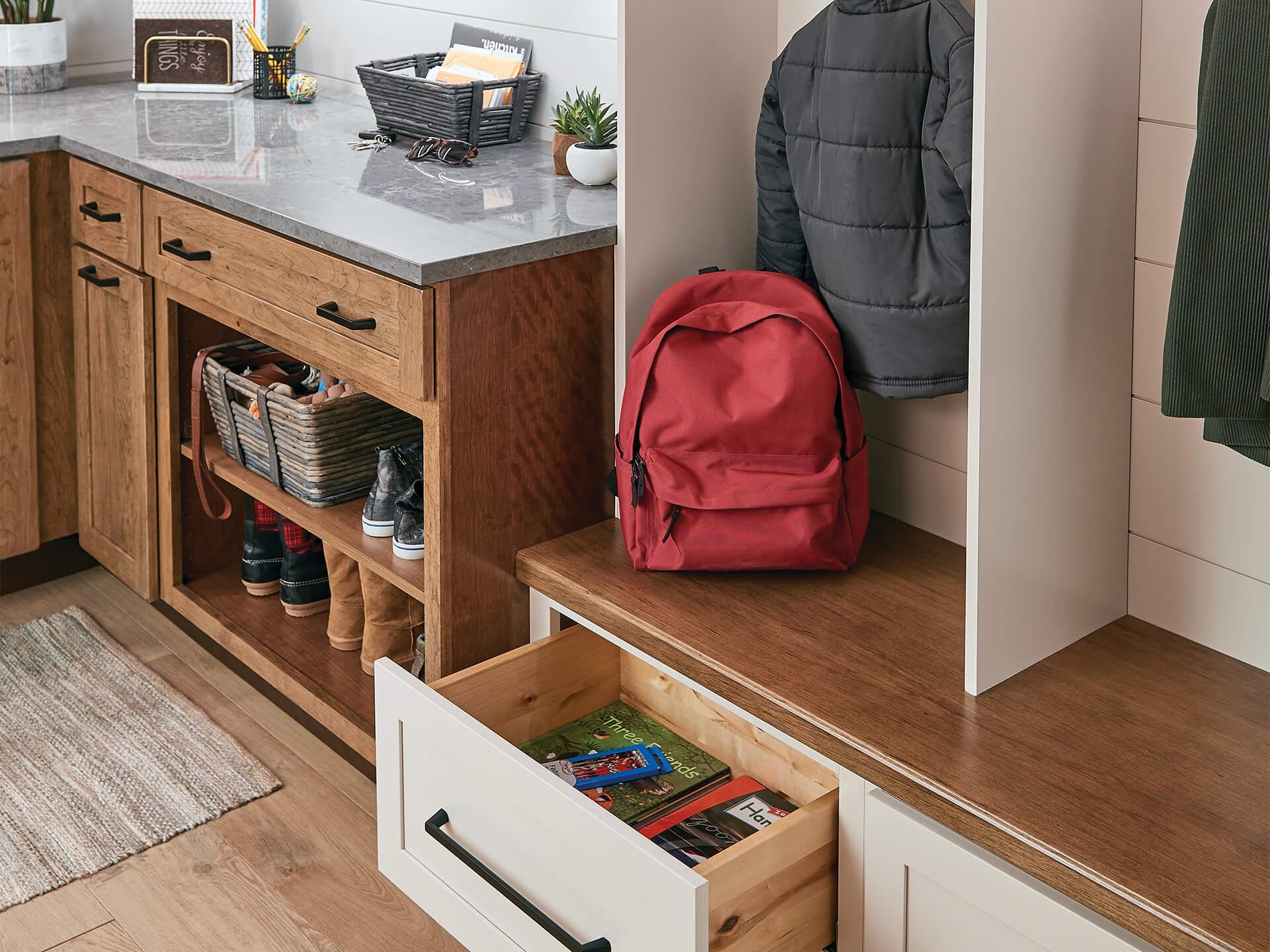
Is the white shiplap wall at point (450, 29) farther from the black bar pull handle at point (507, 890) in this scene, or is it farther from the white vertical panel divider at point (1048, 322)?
the black bar pull handle at point (507, 890)

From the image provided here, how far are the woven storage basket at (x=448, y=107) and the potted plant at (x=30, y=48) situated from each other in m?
0.83

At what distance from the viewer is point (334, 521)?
2.11 metres

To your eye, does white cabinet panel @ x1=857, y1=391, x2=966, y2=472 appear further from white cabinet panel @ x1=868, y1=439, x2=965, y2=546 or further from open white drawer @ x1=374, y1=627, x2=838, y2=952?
open white drawer @ x1=374, y1=627, x2=838, y2=952

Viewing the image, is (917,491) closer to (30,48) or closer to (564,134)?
(564,134)

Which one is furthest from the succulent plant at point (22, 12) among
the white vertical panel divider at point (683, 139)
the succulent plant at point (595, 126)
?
the white vertical panel divider at point (683, 139)

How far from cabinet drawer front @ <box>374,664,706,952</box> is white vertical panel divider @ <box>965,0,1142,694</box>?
0.43 meters

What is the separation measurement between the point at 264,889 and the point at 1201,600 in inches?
51.1

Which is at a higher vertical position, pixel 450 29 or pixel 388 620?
pixel 450 29

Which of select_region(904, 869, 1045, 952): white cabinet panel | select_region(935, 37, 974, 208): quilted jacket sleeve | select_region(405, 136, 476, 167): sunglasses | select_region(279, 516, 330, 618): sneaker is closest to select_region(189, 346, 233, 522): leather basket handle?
select_region(279, 516, 330, 618): sneaker

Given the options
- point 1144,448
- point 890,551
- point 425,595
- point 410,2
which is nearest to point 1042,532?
point 1144,448

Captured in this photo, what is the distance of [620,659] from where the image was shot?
6.10ft

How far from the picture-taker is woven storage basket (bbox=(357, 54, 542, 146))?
227 centimetres

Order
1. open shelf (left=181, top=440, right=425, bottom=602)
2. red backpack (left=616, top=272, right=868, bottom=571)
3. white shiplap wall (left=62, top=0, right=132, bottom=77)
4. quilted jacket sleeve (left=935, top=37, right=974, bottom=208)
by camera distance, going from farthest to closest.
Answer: white shiplap wall (left=62, top=0, right=132, bottom=77), open shelf (left=181, top=440, right=425, bottom=602), red backpack (left=616, top=272, right=868, bottom=571), quilted jacket sleeve (left=935, top=37, right=974, bottom=208)

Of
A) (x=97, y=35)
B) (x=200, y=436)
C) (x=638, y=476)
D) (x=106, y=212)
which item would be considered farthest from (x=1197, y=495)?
(x=97, y=35)
